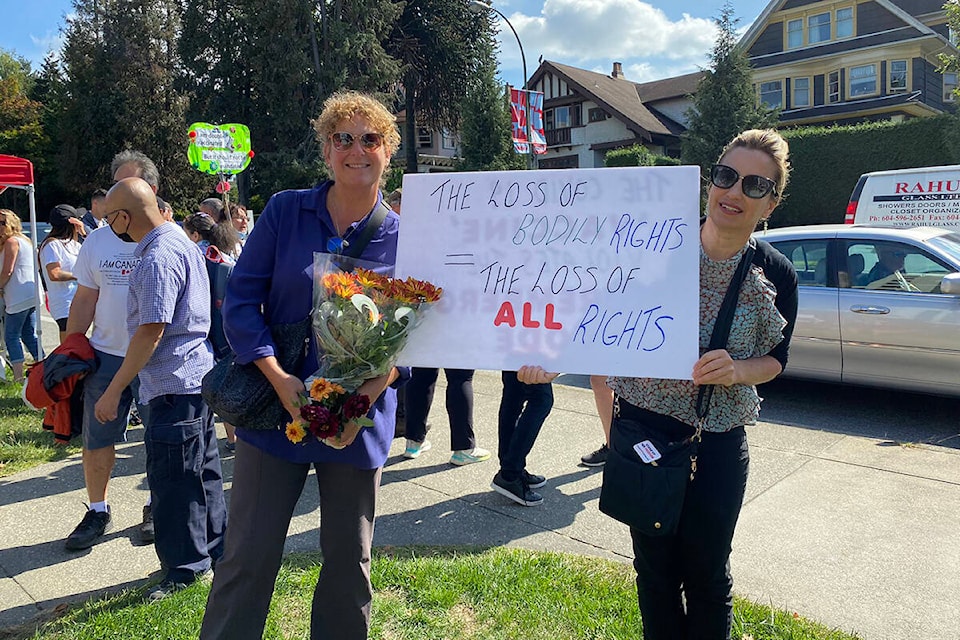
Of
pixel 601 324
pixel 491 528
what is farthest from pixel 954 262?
pixel 601 324

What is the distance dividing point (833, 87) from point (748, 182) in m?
37.2

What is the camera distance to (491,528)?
3.83 metres

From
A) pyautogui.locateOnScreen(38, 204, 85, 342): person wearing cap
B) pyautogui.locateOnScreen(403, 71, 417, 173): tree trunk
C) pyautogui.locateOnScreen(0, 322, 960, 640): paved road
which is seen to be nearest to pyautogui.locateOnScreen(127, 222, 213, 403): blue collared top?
pyautogui.locateOnScreen(0, 322, 960, 640): paved road

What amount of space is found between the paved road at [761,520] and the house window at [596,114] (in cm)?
3514

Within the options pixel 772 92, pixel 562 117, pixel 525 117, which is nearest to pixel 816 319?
pixel 525 117

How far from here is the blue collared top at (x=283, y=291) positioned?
208cm

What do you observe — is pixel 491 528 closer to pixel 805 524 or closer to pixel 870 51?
pixel 805 524

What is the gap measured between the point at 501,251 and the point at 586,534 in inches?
86.9

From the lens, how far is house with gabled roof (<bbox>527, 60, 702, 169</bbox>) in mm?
37312

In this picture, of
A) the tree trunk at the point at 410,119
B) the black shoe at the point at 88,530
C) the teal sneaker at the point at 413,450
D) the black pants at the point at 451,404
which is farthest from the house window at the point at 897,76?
the black shoe at the point at 88,530

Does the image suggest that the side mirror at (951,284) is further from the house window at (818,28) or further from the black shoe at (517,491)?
the house window at (818,28)

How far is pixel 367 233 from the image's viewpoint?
7.30 ft

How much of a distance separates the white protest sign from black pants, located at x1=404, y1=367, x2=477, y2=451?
8.22 ft

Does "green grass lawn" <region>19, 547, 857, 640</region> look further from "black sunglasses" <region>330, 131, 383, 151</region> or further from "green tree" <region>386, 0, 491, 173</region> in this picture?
"green tree" <region>386, 0, 491, 173</region>
